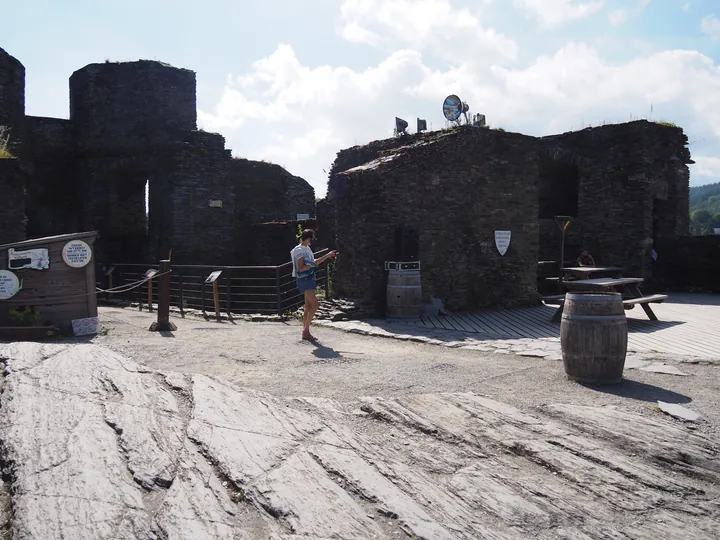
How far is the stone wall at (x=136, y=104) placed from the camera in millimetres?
18156

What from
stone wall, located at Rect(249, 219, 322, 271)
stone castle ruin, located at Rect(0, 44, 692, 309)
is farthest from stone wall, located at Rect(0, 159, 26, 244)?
stone wall, located at Rect(249, 219, 322, 271)

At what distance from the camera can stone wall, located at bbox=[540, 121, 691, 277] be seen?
1633 cm

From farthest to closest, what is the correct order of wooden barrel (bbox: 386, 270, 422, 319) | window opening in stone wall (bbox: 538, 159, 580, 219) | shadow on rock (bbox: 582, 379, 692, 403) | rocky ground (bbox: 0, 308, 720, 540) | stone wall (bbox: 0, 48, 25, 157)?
window opening in stone wall (bbox: 538, 159, 580, 219), stone wall (bbox: 0, 48, 25, 157), wooden barrel (bbox: 386, 270, 422, 319), shadow on rock (bbox: 582, 379, 692, 403), rocky ground (bbox: 0, 308, 720, 540)

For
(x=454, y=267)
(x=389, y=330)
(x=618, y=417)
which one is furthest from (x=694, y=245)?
(x=618, y=417)

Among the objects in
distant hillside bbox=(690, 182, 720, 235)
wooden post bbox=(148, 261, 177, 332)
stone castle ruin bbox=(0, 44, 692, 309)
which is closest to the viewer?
wooden post bbox=(148, 261, 177, 332)

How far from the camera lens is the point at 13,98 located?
18141mm

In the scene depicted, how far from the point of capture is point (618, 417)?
4219 mm

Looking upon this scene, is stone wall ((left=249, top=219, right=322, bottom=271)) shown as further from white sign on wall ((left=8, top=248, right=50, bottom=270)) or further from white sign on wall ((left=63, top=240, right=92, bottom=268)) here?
white sign on wall ((left=8, top=248, right=50, bottom=270))

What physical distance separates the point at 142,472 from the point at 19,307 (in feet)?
20.0

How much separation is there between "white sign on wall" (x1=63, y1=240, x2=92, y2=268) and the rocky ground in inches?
117

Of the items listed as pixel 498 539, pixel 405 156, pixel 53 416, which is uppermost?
pixel 405 156

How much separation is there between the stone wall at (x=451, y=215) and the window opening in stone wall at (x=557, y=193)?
7.65m

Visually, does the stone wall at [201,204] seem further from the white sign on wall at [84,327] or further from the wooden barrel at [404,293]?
the wooden barrel at [404,293]

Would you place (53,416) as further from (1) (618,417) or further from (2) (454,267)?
(2) (454,267)
